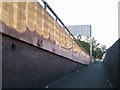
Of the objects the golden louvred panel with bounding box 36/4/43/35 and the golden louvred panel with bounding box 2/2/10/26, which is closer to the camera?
the golden louvred panel with bounding box 2/2/10/26

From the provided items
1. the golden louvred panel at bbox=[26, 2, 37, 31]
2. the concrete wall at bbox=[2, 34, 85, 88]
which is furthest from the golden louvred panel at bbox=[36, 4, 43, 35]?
the concrete wall at bbox=[2, 34, 85, 88]

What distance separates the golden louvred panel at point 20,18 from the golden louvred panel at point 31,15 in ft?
1.69

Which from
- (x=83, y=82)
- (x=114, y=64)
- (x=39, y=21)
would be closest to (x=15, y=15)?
(x=39, y=21)

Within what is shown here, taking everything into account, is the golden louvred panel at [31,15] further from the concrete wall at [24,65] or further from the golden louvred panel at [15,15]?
the golden louvred panel at [15,15]

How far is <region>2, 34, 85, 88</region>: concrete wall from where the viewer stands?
36.4ft

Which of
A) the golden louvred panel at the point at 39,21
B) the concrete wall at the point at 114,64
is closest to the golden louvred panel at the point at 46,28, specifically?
the golden louvred panel at the point at 39,21

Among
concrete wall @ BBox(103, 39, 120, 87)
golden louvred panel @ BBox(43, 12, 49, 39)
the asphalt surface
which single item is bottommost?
the asphalt surface

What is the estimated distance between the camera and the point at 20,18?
1273 cm

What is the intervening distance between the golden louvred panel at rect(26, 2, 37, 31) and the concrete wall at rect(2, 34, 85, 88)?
91 cm

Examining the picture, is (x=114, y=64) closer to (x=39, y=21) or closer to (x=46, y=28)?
(x=46, y=28)

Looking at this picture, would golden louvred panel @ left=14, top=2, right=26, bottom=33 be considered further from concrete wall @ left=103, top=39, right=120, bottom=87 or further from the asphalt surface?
the asphalt surface

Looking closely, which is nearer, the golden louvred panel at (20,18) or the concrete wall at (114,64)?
the golden louvred panel at (20,18)

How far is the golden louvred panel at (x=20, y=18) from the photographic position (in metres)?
12.3

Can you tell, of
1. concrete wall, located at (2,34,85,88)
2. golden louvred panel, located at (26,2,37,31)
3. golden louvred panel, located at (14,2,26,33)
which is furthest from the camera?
golden louvred panel, located at (26,2,37,31)
